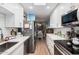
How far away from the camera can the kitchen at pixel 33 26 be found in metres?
2.27

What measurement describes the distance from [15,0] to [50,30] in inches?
A: 221

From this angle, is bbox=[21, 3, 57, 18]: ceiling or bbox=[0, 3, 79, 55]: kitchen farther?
bbox=[21, 3, 57, 18]: ceiling

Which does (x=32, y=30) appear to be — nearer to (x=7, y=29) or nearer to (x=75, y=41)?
(x=7, y=29)

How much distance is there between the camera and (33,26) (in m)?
4.62

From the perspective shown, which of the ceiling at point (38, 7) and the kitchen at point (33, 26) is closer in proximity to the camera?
the kitchen at point (33, 26)

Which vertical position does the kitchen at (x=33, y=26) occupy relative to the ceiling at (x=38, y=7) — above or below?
below

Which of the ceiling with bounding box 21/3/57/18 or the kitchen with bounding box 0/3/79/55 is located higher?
the ceiling with bounding box 21/3/57/18

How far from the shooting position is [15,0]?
46.9 inches

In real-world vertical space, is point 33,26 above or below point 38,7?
below

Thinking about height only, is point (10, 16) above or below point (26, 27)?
above

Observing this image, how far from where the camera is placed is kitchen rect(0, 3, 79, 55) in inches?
89.2
